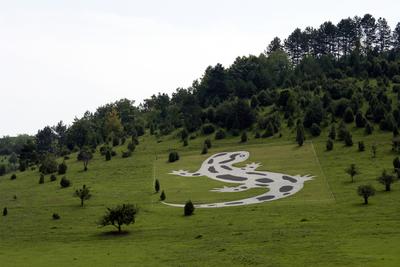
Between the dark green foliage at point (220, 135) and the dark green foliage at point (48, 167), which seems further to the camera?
the dark green foliage at point (220, 135)

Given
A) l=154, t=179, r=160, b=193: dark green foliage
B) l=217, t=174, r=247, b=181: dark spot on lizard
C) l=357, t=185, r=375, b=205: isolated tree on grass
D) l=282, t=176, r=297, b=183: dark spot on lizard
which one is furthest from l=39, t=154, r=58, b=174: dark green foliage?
l=357, t=185, r=375, b=205: isolated tree on grass

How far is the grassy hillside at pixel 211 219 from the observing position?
5978 cm

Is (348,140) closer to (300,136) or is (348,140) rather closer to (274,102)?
(300,136)

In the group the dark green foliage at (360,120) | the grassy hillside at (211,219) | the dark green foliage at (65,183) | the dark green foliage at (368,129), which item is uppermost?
the dark green foliage at (360,120)

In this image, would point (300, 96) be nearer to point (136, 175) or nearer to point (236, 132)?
point (236, 132)

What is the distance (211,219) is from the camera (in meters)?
80.9

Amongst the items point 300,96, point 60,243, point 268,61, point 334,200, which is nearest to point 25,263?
point 60,243

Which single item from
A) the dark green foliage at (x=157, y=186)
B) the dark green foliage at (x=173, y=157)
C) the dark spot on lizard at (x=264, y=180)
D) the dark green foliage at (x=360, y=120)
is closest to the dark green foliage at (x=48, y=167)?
the dark green foliage at (x=173, y=157)

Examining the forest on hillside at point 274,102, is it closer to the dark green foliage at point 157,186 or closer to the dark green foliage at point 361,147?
the dark green foliage at point 361,147

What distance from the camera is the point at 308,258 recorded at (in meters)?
55.4

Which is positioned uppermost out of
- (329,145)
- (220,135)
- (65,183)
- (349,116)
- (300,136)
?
(349,116)

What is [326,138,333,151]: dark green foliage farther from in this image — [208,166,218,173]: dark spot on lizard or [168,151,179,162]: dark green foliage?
[168,151,179,162]: dark green foliage

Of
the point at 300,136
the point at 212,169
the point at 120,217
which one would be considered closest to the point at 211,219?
the point at 120,217

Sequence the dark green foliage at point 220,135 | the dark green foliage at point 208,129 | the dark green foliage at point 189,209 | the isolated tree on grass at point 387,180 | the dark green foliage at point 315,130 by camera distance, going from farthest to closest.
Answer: the dark green foliage at point 208,129, the dark green foliage at point 220,135, the dark green foliage at point 315,130, the isolated tree on grass at point 387,180, the dark green foliage at point 189,209
